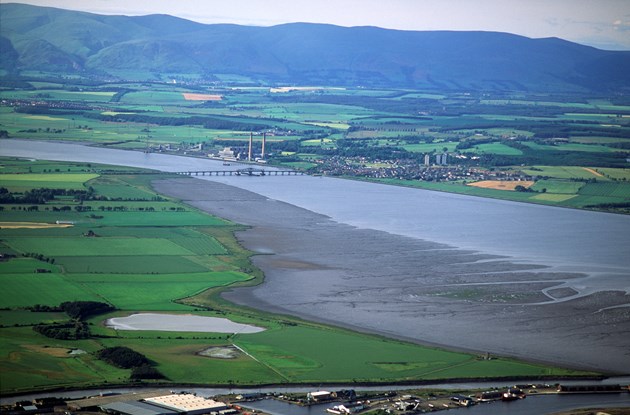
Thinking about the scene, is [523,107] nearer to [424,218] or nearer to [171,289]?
[424,218]

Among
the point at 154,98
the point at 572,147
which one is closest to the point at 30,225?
the point at 572,147

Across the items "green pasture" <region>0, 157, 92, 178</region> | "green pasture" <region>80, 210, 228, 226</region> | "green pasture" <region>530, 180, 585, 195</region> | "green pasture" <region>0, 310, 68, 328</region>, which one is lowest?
"green pasture" <region>0, 310, 68, 328</region>

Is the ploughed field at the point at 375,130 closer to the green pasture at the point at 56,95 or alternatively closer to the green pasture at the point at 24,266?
the green pasture at the point at 56,95

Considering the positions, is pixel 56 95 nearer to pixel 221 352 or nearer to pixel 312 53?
pixel 312 53

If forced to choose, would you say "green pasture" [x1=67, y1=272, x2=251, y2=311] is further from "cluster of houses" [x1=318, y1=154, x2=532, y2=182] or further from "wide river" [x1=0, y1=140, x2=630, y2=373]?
"cluster of houses" [x1=318, y1=154, x2=532, y2=182]

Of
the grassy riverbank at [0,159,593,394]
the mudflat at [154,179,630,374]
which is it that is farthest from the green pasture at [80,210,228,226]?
the mudflat at [154,179,630,374]

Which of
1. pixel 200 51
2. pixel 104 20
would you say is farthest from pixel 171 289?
pixel 104 20
